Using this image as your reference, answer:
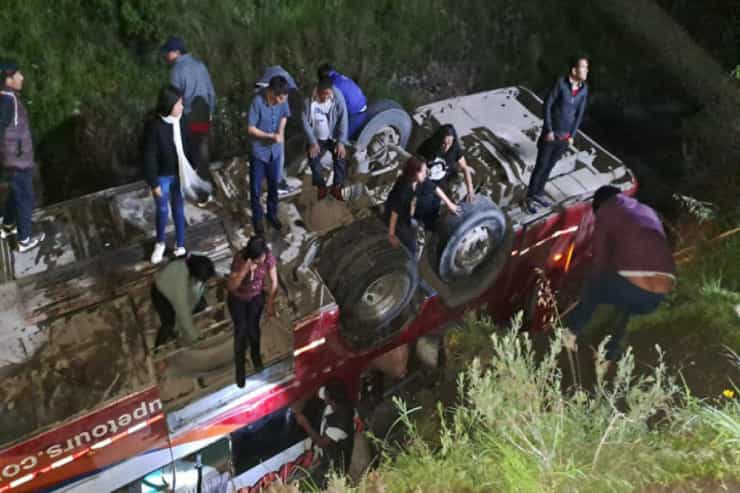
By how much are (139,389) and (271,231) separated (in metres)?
1.71

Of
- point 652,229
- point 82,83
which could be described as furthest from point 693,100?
point 82,83

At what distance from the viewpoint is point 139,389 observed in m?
3.89

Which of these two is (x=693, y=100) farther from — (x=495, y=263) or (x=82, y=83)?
(x=82, y=83)

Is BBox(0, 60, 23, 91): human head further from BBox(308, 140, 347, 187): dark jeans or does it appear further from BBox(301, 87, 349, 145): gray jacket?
BBox(308, 140, 347, 187): dark jeans

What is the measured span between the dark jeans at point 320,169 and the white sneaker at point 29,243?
223 centimetres

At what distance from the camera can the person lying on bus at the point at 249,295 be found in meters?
3.90

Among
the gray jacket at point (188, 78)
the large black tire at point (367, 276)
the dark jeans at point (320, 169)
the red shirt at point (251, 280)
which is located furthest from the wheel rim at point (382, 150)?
the red shirt at point (251, 280)

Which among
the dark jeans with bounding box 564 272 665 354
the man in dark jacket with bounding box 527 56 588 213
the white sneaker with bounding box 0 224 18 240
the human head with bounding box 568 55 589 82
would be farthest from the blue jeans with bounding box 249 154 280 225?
the dark jeans with bounding box 564 272 665 354

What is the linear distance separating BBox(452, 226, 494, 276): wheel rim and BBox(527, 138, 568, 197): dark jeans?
723 millimetres

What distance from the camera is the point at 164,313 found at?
171 inches

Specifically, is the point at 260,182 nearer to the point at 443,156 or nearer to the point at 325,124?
the point at 325,124

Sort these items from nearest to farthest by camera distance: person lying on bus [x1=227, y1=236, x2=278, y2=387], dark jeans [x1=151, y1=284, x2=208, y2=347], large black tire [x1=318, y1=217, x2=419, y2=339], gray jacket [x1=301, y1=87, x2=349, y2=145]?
1. person lying on bus [x1=227, y1=236, x2=278, y2=387]
2. dark jeans [x1=151, y1=284, x2=208, y2=347]
3. large black tire [x1=318, y1=217, x2=419, y2=339]
4. gray jacket [x1=301, y1=87, x2=349, y2=145]

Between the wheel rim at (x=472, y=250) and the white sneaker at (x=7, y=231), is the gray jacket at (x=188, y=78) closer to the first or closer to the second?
the white sneaker at (x=7, y=231)

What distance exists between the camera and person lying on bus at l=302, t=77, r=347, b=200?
4914mm
